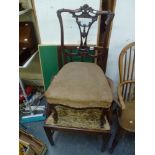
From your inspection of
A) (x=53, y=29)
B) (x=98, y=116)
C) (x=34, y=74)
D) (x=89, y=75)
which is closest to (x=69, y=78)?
(x=89, y=75)

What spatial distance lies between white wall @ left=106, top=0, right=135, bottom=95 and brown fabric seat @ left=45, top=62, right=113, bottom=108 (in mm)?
414

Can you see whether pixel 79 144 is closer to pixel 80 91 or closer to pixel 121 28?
pixel 80 91

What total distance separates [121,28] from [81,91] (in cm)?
66

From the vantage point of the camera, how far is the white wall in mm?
1351

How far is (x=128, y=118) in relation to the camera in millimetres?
1222

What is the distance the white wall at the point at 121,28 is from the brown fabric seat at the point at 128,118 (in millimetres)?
516

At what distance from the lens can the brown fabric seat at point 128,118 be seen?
48.1 inches

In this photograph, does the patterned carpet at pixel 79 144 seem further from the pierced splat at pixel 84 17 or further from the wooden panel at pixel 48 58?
the pierced splat at pixel 84 17

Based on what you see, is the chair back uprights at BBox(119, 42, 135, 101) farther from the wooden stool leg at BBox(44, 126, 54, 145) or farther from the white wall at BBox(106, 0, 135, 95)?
the wooden stool leg at BBox(44, 126, 54, 145)

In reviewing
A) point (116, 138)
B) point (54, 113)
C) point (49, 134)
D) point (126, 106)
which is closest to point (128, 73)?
point (126, 106)

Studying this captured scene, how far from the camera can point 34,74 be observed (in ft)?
6.74
